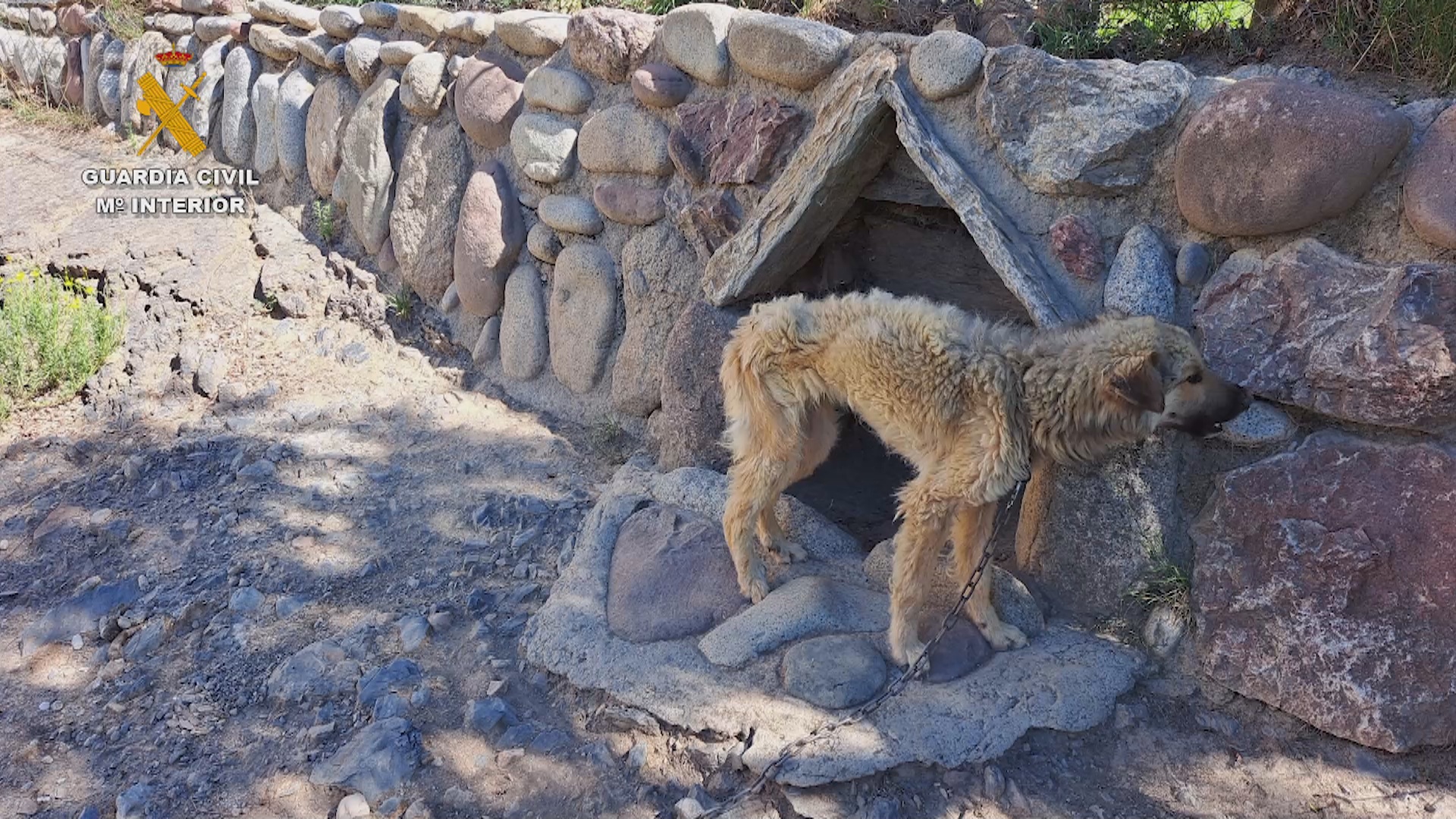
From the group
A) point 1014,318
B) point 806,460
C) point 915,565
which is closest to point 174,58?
point 806,460

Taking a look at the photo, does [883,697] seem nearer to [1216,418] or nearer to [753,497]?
[753,497]

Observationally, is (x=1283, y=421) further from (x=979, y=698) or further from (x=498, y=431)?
(x=498, y=431)

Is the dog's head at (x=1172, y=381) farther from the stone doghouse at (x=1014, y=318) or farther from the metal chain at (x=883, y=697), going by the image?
the metal chain at (x=883, y=697)

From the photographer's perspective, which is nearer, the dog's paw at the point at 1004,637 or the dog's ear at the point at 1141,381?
the dog's ear at the point at 1141,381

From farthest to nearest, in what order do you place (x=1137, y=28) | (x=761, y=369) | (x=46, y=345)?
1. (x=46, y=345)
2. (x=1137, y=28)
3. (x=761, y=369)

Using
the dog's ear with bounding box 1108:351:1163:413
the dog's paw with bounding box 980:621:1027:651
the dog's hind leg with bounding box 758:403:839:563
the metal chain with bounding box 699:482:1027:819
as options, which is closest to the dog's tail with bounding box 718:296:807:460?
the dog's hind leg with bounding box 758:403:839:563

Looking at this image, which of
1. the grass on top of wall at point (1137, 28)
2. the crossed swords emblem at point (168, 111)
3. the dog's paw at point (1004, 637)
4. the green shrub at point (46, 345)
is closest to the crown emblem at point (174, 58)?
the crossed swords emblem at point (168, 111)

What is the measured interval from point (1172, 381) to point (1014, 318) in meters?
1.60

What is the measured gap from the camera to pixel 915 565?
13.1 feet

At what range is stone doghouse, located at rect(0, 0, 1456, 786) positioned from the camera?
139 inches

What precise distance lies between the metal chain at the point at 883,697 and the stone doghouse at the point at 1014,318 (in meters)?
0.06

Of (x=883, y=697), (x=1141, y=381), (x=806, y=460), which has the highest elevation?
(x=1141, y=381)

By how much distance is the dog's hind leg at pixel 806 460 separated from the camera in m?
4.56

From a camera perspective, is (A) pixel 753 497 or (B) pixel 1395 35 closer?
(B) pixel 1395 35
